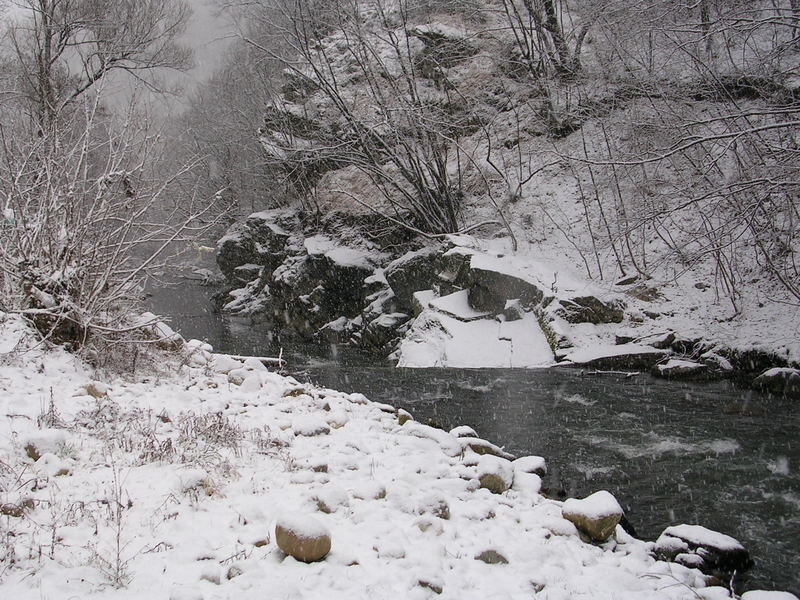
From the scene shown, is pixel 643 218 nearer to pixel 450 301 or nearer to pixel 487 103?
pixel 450 301

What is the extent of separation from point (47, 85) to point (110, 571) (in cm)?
1273

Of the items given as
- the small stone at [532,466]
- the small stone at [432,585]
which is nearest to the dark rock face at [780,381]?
the small stone at [532,466]

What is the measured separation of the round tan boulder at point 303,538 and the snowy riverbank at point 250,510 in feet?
0.20

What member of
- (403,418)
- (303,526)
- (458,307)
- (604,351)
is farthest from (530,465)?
(458,307)

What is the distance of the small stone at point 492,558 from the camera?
11.3 feet

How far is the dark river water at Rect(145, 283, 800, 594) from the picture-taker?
4.63 meters

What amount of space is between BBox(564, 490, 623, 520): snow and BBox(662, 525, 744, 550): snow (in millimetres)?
477

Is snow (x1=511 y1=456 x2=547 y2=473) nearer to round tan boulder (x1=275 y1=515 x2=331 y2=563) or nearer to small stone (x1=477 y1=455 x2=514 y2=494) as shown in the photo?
small stone (x1=477 y1=455 x2=514 y2=494)

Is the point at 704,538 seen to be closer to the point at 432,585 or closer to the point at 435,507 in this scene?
the point at 435,507

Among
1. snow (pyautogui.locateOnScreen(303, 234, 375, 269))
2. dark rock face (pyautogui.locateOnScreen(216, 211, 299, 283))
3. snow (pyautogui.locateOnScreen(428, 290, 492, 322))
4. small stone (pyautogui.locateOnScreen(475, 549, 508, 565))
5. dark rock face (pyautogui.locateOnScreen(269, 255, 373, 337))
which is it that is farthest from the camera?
dark rock face (pyautogui.locateOnScreen(216, 211, 299, 283))

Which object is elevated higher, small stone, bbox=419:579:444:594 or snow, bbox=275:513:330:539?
snow, bbox=275:513:330:539

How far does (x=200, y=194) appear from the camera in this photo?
28.8 metres

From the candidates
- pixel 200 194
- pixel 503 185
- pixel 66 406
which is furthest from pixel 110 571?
pixel 200 194

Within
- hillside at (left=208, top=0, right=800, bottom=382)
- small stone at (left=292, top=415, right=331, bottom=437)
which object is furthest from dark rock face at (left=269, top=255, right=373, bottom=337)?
small stone at (left=292, top=415, right=331, bottom=437)
